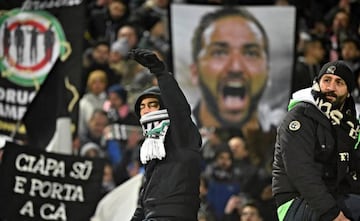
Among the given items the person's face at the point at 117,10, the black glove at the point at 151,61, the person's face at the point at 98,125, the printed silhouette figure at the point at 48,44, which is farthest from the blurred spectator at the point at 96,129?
the black glove at the point at 151,61

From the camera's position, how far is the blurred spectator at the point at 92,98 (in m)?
15.9

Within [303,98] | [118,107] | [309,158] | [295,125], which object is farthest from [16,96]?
[309,158]

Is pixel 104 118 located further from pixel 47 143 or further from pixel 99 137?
pixel 47 143

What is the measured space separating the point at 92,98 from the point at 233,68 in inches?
64.6

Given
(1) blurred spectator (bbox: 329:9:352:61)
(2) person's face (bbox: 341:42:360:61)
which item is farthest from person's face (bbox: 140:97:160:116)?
(1) blurred spectator (bbox: 329:9:352:61)

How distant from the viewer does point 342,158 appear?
9.73m

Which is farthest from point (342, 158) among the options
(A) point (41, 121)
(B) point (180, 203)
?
(A) point (41, 121)

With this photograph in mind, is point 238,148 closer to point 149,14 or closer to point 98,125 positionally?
point 98,125

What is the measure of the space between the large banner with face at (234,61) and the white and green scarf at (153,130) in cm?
502

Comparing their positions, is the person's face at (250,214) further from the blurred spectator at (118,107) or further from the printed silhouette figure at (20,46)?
the printed silhouette figure at (20,46)

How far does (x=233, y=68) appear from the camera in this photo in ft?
51.2

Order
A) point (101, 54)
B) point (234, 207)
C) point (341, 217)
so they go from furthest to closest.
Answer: point (101, 54) → point (234, 207) → point (341, 217)

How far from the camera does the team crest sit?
14.4 metres

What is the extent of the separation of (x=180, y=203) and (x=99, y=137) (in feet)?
18.4
